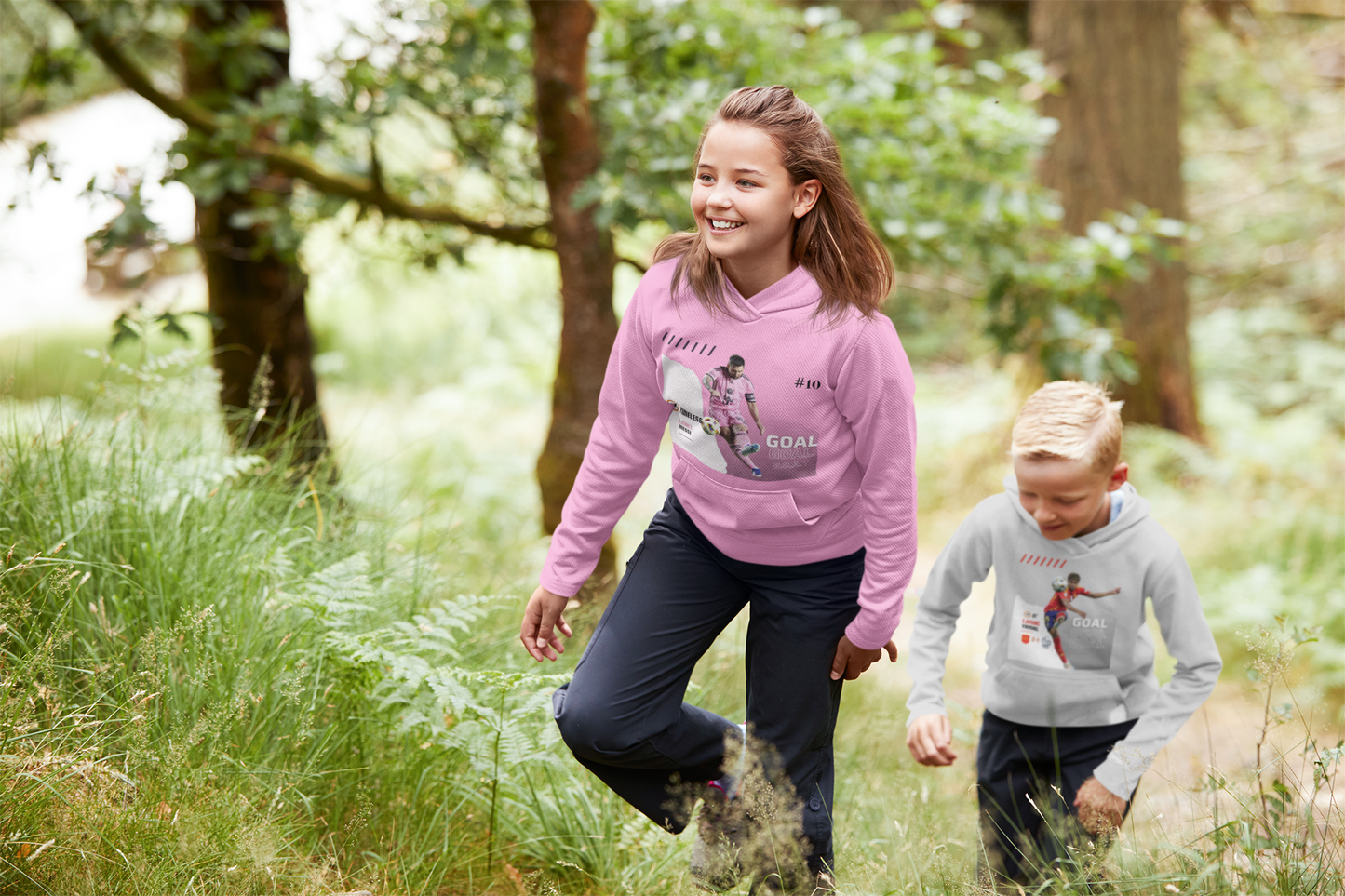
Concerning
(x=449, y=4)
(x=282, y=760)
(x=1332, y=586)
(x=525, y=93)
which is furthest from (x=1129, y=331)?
(x=282, y=760)

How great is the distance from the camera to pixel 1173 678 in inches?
87.7

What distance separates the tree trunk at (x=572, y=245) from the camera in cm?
371

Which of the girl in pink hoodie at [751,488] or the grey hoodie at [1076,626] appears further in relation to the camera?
the grey hoodie at [1076,626]

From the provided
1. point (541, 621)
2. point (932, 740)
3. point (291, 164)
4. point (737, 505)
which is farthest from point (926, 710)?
point (291, 164)

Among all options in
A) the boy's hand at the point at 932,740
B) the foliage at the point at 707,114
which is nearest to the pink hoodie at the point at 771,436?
the boy's hand at the point at 932,740

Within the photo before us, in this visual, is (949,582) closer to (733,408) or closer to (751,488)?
(751,488)

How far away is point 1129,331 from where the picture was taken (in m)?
8.31

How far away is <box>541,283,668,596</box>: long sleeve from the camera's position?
2.27 m

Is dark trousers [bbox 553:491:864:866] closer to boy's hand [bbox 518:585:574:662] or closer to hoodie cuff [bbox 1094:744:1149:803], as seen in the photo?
boy's hand [bbox 518:585:574:662]

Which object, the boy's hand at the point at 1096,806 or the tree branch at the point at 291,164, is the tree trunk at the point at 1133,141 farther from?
the boy's hand at the point at 1096,806

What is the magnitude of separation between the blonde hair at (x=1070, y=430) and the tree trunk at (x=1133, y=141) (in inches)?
255

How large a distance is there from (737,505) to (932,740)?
2.24ft

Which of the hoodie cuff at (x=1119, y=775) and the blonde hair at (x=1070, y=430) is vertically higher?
the blonde hair at (x=1070, y=430)

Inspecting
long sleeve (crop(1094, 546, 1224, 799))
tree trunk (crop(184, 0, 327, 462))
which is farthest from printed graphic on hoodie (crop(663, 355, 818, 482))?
tree trunk (crop(184, 0, 327, 462))
